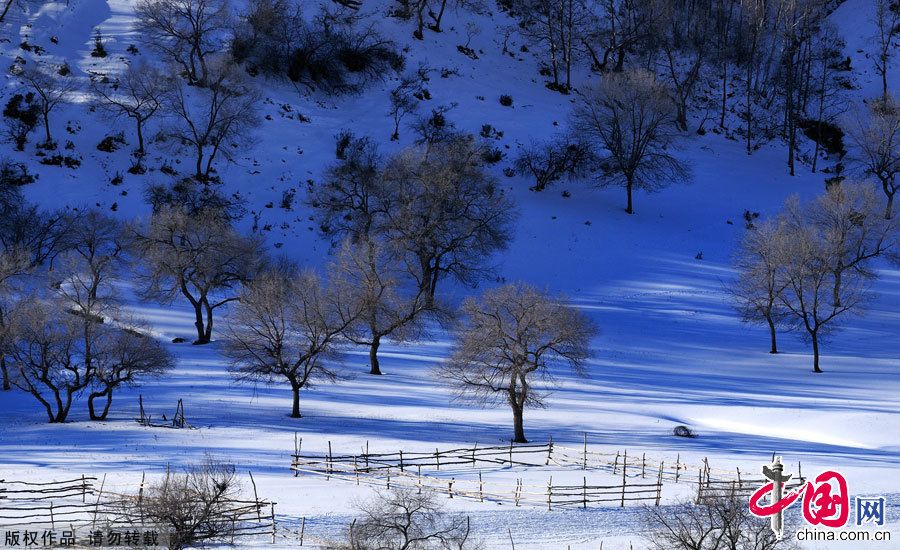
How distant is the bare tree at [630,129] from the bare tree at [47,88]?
3513 cm

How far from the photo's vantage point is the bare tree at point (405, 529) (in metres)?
20.8

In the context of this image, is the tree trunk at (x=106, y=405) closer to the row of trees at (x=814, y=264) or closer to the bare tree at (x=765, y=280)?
the bare tree at (x=765, y=280)

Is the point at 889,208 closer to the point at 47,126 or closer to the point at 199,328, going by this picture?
the point at 199,328

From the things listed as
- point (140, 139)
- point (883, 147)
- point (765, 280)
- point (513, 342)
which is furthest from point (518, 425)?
point (883, 147)

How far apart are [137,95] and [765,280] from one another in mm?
41144

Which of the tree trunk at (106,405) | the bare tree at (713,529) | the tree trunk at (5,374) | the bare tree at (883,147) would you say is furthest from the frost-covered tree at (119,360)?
the bare tree at (883,147)

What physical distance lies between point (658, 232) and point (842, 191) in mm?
11989

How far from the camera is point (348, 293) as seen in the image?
4191cm

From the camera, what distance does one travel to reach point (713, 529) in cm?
2244

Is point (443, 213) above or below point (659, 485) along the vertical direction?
above

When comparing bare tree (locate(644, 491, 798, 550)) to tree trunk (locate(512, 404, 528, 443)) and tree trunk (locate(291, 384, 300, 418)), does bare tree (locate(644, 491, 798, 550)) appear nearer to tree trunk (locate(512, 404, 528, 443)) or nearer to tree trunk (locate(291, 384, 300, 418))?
tree trunk (locate(512, 404, 528, 443))

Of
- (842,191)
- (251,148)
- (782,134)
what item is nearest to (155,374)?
(251,148)

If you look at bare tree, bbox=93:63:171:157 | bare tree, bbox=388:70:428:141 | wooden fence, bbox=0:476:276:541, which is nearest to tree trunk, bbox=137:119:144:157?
bare tree, bbox=93:63:171:157

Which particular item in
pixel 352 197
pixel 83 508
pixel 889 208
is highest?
pixel 889 208
